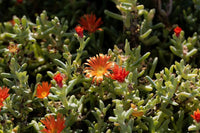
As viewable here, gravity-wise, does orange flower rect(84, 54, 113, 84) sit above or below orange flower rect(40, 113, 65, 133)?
above

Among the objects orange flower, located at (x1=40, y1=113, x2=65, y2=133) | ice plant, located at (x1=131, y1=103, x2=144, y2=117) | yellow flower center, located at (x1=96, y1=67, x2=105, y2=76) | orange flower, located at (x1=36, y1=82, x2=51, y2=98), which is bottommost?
ice plant, located at (x1=131, y1=103, x2=144, y2=117)

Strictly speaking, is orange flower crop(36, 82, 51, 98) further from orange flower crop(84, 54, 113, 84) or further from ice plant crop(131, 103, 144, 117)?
ice plant crop(131, 103, 144, 117)

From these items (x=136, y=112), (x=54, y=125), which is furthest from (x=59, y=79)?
(x=136, y=112)

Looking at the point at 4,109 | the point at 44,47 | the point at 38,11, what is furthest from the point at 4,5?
the point at 4,109

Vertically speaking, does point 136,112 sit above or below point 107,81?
below

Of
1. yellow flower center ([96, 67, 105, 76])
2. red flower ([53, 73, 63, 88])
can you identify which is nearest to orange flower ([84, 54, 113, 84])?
yellow flower center ([96, 67, 105, 76])

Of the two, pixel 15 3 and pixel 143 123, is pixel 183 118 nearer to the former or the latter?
pixel 143 123

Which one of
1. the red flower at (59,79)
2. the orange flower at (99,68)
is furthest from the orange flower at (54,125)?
the orange flower at (99,68)

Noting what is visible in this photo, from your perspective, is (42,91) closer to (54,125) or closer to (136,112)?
(54,125)
